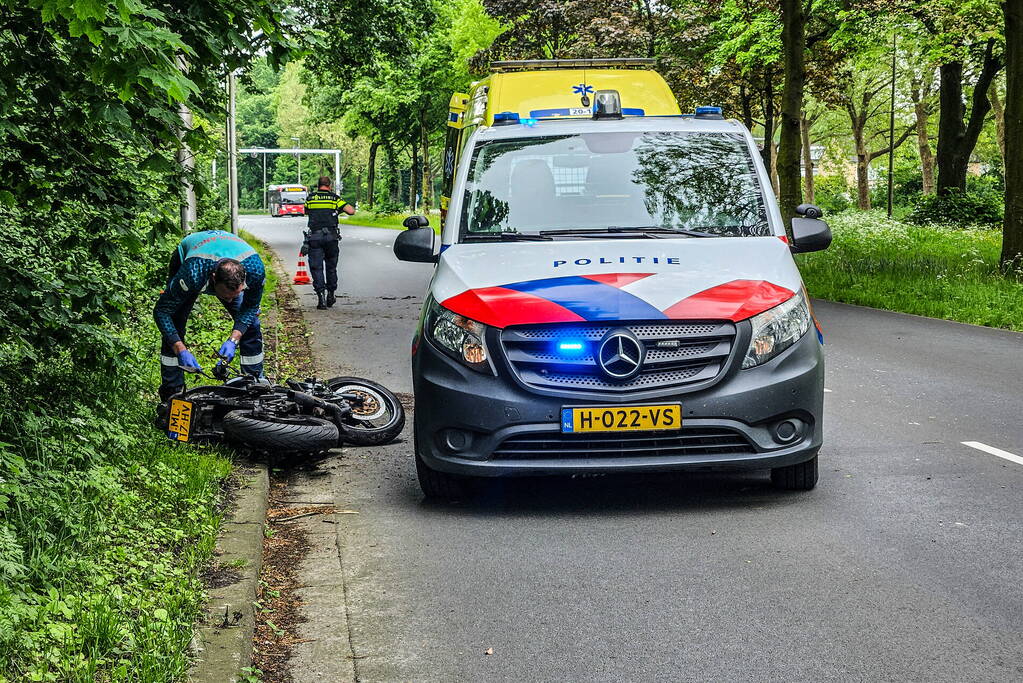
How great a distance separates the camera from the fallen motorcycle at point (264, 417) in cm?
719

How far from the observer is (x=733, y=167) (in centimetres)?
750

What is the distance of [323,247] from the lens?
1812cm

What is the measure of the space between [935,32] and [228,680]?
96.8ft

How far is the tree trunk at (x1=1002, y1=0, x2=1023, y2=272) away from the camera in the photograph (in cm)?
1814

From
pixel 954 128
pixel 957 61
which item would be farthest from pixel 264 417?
pixel 954 128

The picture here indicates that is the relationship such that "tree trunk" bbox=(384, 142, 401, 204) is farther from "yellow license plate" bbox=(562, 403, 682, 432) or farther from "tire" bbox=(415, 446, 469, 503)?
"yellow license plate" bbox=(562, 403, 682, 432)

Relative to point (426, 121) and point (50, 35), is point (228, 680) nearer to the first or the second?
point (50, 35)

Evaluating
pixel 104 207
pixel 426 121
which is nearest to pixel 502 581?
pixel 104 207

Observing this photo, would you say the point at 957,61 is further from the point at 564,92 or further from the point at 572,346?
the point at 572,346

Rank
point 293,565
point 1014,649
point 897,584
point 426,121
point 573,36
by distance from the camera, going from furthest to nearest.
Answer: point 426,121 → point 573,36 → point 293,565 → point 897,584 → point 1014,649

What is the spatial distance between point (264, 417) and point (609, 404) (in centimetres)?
226

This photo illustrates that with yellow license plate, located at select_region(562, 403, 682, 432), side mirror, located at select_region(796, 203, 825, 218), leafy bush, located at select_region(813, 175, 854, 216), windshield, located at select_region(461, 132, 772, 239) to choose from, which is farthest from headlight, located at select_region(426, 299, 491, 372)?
leafy bush, located at select_region(813, 175, 854, 216)

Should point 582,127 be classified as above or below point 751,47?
below

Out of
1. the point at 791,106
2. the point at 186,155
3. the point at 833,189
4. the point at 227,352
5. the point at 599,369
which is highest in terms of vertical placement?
the point at 791,106
